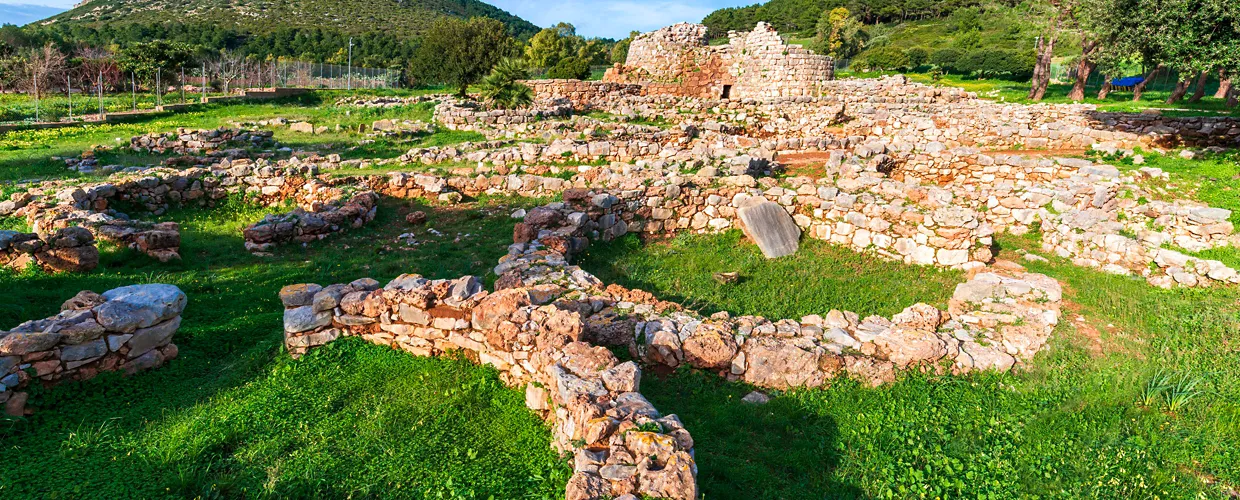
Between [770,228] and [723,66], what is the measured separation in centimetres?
2361

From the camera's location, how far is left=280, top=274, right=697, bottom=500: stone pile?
4.41 meters

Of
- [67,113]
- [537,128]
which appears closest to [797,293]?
[537,128]

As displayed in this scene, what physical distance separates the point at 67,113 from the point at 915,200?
36.8 m

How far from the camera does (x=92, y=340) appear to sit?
6035 millimetres

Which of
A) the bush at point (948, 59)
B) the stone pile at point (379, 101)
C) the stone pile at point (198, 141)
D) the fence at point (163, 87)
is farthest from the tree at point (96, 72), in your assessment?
the bush at point (948, 59)

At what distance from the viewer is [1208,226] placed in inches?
437

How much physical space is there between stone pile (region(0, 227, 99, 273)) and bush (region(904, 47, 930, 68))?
53840 mm

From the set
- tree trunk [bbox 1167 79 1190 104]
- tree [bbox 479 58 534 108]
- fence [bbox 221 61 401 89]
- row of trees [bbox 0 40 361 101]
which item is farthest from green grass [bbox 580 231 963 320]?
fence [bbox 221 61 401 89]

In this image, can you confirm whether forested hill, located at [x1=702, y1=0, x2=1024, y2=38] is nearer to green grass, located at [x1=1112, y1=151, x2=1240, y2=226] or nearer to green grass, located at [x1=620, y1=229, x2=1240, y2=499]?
green grass, located at [x1=1112, y1=151, x2=1240, y2=226]

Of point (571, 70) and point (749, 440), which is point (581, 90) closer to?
point (571, 70)

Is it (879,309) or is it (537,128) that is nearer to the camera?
(879,309)

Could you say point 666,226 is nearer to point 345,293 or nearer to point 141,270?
point 345,293

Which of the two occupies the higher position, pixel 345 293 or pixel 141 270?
pixel 345 293

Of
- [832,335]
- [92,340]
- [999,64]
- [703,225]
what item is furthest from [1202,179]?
[999,64]
